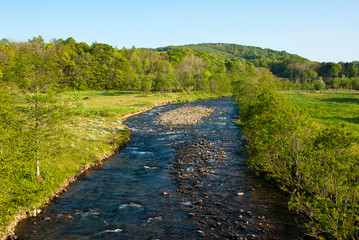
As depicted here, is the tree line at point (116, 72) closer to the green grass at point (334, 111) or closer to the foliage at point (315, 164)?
the green grass at point (334, 111)

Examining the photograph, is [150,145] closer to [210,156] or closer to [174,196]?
[210,156]

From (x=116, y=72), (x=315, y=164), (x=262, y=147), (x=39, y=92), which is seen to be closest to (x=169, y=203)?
(x=262, y=147)

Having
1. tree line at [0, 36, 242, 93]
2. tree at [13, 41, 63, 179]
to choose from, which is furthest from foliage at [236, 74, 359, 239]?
tree line at [0, 36, 242, 93]

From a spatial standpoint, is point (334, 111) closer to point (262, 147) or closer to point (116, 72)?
point (262, 147)

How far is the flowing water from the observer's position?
671 inches

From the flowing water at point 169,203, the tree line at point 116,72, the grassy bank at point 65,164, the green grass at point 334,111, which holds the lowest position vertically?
the flowing water at point 169,203

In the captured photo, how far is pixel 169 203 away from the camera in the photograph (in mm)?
21047

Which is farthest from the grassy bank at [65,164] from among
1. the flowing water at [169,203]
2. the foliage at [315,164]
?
the foliage at [315,164]

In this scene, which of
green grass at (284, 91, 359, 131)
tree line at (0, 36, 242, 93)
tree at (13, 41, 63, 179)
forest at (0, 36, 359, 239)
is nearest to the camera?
forest at (0, 36, 359, 239)

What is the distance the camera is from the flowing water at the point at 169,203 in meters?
17.0

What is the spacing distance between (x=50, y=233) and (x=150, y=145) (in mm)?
22729

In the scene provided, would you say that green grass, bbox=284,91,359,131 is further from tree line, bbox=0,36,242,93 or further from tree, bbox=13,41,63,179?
tree line, bbox=0,36,242,93

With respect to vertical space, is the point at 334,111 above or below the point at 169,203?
above

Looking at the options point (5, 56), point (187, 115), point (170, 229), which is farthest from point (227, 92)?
point (170, 229)
